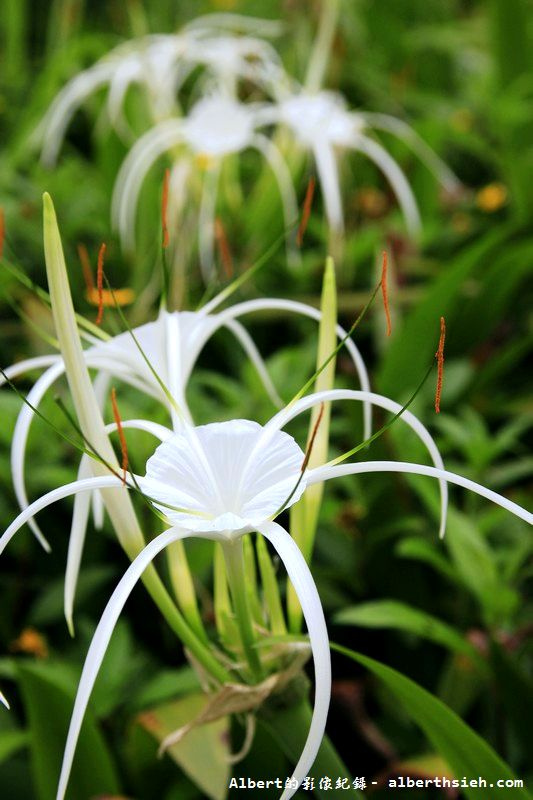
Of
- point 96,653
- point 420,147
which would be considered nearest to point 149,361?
point 96,653

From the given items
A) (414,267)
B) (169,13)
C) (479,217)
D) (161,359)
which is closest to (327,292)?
(161,359)

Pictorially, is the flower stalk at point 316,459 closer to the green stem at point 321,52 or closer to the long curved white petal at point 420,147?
the long curved white petal at point 420,147

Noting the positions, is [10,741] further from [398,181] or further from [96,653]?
[398,181]

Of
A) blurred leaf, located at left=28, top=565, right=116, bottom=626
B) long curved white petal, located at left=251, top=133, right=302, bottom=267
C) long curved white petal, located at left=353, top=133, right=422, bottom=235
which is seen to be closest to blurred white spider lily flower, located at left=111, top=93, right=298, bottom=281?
long curved white petal, located at left=251, top=133, right=302, bottom=267

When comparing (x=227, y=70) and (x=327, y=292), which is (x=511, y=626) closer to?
(x=327, y=292)

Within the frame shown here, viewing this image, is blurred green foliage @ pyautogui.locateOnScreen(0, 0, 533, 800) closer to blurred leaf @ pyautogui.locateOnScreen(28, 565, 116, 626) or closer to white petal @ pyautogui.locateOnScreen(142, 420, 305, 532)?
blurred leaf @ pyautogui.locateOnScreen(28, 565, 116, 626)

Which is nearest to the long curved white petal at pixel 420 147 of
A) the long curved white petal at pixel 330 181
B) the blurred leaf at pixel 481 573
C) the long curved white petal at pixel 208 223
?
the long curved white petal at pixel 330 181

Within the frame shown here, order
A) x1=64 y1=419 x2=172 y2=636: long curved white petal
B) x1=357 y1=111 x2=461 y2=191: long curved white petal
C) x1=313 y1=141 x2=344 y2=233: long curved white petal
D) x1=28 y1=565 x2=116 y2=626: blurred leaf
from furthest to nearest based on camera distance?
x1=357 y1=111 x2=461 y2=191: long curved white petal < x1=313 y1=141 x2=344 y2=233: long curved white petal < x1=28 y1=565 x2=116 y2=626: blurred leaf < x1=64 y1=419 x2=172 y2=636: long curved white petal
